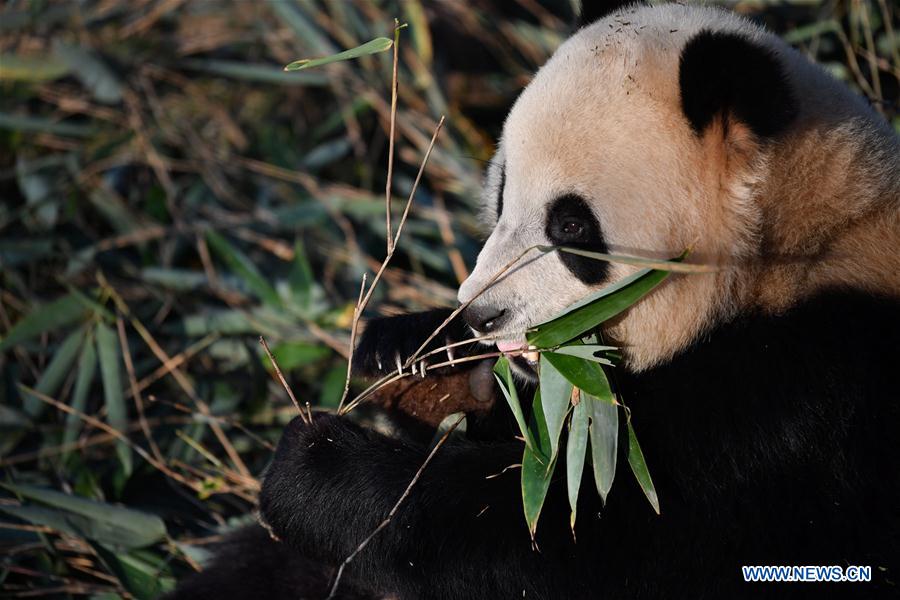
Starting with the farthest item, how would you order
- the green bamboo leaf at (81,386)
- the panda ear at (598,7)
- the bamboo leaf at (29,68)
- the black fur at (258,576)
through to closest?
the bamboo leaf at (29,68) → the green bamboo leaf at (81,386) → the black fur at (258,576) → the panda ear at (598,7)

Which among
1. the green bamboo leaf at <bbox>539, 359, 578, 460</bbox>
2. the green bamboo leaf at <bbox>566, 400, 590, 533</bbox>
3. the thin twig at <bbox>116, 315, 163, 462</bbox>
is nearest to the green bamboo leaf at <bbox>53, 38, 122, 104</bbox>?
the thin twig at <bbox>116, 315, 163, 462</bbox>

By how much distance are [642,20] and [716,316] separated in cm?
76

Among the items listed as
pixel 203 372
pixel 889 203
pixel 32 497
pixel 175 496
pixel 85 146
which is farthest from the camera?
pixel 85 146

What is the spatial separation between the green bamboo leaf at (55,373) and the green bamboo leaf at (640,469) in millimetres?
2662

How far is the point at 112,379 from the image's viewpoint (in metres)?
3.82

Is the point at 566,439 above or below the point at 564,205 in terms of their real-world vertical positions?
below

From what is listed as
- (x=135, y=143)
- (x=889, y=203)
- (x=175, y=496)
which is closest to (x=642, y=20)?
(x=889, y=203)

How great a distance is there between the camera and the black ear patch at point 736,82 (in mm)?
2039

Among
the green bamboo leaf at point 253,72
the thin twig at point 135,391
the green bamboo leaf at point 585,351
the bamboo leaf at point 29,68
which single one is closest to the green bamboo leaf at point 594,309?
the green bamboo leaf at point 585,351

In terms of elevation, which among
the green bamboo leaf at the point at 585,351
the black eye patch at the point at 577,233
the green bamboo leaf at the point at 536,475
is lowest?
the green bamboo leaf at the point at 536,475

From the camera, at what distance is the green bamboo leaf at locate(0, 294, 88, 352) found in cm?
390

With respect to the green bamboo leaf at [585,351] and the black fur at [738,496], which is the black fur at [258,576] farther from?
the green bamboo leaf at [585,351]

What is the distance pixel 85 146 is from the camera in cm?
487

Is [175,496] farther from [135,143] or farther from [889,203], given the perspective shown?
[889,203]
